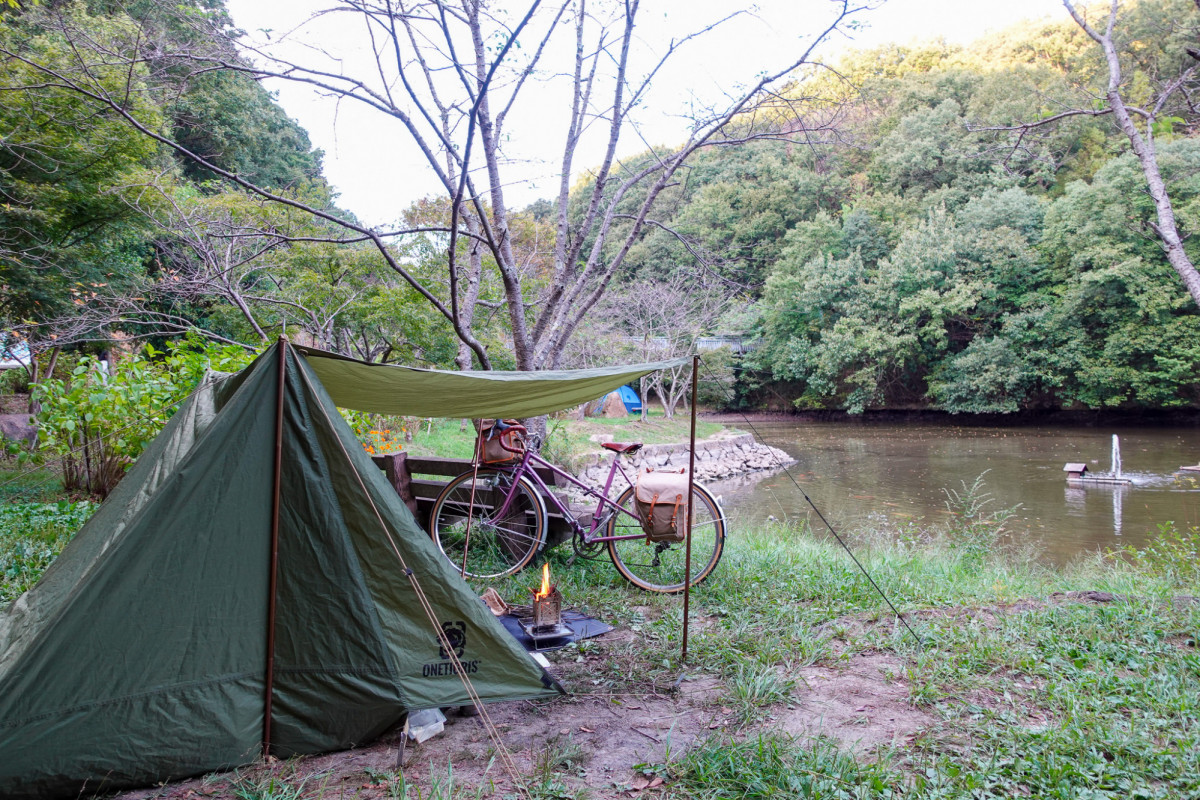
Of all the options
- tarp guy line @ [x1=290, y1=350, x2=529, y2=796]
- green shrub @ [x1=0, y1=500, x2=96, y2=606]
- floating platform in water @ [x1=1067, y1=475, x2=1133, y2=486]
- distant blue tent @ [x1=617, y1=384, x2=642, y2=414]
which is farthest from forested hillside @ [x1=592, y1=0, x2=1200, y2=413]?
tarp guy line @ [x1=290, y1=350, x2=529, y2=796]

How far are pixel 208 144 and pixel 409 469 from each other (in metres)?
12.9

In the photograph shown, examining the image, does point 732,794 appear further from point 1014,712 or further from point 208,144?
point 208,144

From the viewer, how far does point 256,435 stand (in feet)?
7.45

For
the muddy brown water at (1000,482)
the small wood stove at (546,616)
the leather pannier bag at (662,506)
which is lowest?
the muddy brown water at (1000,482)

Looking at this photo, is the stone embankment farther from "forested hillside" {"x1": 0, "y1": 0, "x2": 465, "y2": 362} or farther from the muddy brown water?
"forested hillside" {"x1": 0, "y1": 0, "x2": 465, "y2": 362}

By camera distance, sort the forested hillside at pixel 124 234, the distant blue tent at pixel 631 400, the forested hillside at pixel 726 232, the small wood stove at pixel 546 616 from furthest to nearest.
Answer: the distant blue tent at pixel 631 400 < the forested hillside at pixel 124 234 < the forested hillside at pixel 726 232 < the small wood stove at pixel 546 616

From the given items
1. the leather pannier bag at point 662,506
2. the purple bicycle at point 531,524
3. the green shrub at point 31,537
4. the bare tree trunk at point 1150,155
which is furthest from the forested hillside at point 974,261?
the green shrub at point 31,537

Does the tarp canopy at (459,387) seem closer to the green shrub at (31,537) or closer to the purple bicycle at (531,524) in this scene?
the purple bicycle at (531,524)

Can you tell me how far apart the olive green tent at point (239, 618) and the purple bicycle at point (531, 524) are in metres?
1.56

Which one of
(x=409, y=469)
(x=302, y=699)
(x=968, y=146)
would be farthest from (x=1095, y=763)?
(x=968, y=146)

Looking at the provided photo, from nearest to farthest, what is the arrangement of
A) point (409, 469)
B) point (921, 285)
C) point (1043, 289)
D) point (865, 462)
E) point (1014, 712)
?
point (1014, 712) < point (409, 469) < point (865, 462) < point (1043, 289) < point (921, 285)

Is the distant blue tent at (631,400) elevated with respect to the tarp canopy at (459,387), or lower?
lower

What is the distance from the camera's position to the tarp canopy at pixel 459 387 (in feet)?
9.07

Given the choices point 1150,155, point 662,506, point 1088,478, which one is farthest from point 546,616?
point 1088,478
